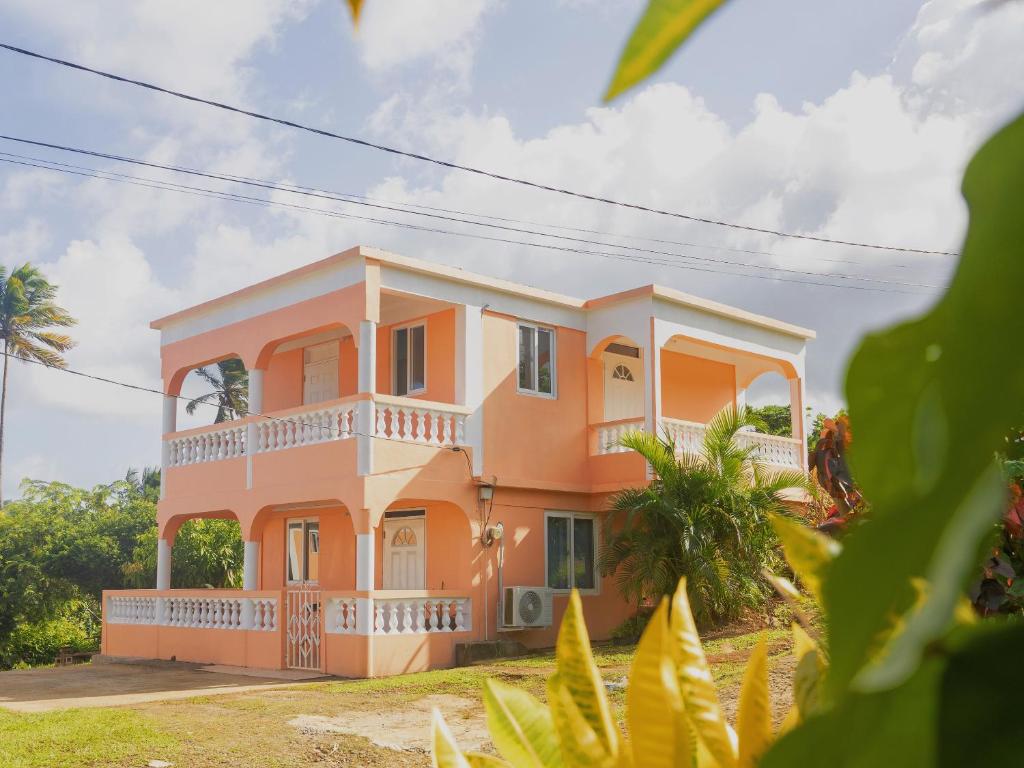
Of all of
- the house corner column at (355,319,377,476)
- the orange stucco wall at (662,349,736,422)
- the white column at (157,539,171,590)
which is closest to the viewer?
the house corner column at (355,319,377,476)

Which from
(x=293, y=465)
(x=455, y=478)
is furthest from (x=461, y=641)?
(x=293, y=465)

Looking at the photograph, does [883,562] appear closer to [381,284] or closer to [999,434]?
[999,434]

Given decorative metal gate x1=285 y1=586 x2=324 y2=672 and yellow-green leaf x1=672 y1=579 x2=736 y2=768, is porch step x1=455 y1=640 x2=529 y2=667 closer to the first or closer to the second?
decorative metal gate x1=285 y1=586 x2=324 y2=672

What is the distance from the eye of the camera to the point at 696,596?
45.5 ft

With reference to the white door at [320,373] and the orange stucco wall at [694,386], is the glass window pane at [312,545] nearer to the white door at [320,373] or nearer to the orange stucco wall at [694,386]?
the white door at [320,373]

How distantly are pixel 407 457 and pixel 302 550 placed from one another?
161 inches

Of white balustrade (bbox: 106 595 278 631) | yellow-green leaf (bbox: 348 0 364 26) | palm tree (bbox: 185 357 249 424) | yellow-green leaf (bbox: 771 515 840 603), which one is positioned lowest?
white balustrade (bbox: 106 595 278 631)

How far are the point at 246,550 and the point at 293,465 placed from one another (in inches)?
64.9

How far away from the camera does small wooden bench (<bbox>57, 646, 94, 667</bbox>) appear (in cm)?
2138

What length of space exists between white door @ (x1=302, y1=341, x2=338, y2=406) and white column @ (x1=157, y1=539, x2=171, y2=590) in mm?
3135

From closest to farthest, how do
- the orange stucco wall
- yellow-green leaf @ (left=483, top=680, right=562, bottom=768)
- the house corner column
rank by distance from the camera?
yellow-green leaf @ (left=483, top=680, right=562, bottom=768) → the house corner column → the orange stucco wall

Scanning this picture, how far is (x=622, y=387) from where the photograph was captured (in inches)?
713

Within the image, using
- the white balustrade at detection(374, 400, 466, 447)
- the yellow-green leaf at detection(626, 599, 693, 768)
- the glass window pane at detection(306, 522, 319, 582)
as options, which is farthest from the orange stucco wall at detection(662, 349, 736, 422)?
the yellow-green leaf at detection(626, 599, 693, 768)

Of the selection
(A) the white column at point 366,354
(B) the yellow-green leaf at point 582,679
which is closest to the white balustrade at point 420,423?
(A) the white column at point 366,354
